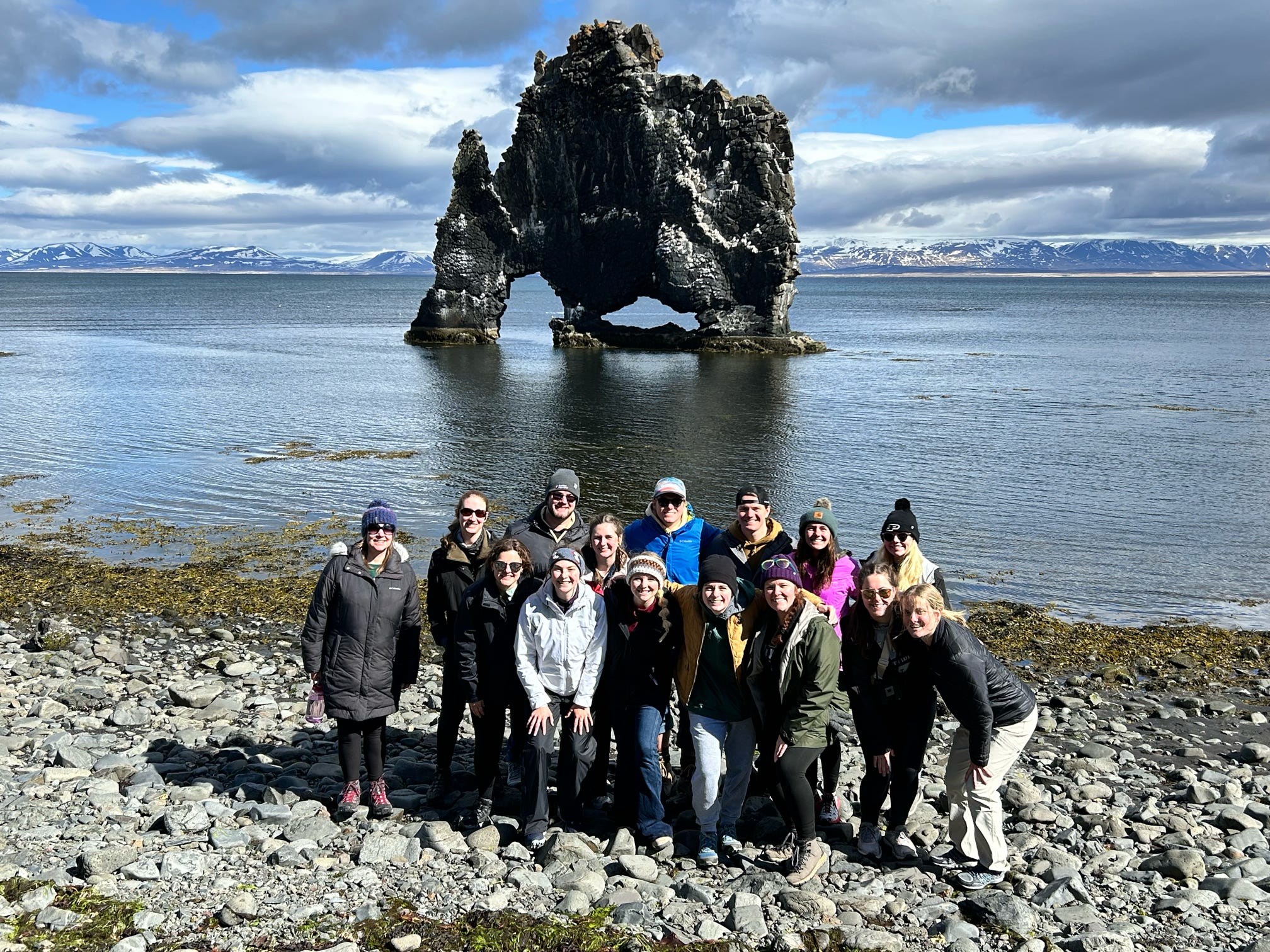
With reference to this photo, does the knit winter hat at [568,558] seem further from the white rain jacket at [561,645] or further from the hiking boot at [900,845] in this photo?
the hiking boot at [900,845]

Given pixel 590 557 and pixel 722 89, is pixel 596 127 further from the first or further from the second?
pixel 590 557

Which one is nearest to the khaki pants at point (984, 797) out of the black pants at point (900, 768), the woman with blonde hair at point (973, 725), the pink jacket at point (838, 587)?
the woman with blonde hair at point (973, 725)

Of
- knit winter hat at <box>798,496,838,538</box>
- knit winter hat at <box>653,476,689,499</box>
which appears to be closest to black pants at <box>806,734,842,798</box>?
knit winter hat at <box>798,496,838,538</box>

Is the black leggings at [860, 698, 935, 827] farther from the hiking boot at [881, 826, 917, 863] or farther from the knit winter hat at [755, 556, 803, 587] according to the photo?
the knit winter hat at [755, 556, 803, 587]

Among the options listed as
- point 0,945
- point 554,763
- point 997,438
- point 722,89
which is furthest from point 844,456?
point 722,89

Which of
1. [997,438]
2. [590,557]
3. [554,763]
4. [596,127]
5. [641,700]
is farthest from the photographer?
[596,127]

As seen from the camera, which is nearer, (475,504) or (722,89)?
(475,504)

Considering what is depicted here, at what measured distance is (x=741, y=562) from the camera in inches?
318

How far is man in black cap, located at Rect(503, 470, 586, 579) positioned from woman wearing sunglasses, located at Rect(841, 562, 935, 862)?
232 centimetres

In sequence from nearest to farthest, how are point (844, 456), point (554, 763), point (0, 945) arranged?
point (0, 945), point (554, 763), point (844, 456)

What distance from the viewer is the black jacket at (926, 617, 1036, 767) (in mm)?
6727

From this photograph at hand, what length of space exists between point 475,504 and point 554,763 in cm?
238

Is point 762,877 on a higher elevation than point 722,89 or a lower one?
lower

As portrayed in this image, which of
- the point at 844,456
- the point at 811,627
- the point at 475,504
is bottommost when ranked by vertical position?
the point at 844,456
